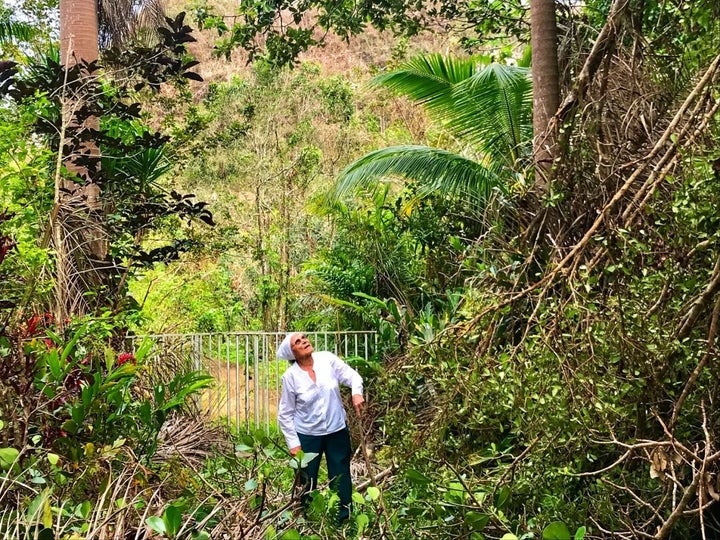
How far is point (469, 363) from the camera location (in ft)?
13.3

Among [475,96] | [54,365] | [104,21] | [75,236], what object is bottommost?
[54,365]

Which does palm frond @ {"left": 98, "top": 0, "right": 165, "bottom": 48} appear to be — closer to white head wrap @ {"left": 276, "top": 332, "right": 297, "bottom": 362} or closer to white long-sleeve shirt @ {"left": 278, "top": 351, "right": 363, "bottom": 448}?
white head wrap @ {"left": 276, "top": 332, "right": 297, "bottom": 362}

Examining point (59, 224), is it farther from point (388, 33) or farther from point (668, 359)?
point (388, 33)

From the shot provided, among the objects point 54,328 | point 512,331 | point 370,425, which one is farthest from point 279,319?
point 512,331

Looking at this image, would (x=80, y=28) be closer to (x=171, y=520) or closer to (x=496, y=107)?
(x=496, y=107)

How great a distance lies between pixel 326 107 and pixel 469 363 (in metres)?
14.4

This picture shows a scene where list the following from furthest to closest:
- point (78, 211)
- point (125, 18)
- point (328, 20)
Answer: point (125, 18), point (328, 20), point (78, 211)

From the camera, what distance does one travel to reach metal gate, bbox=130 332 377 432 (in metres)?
7.88

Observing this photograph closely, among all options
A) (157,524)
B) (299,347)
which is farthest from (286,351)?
(157,524)

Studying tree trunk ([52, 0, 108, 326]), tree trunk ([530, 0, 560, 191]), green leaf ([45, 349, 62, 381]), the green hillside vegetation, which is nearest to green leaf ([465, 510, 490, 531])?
the green hillside vegetation

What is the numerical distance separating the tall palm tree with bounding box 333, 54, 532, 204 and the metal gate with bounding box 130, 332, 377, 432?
196 cm

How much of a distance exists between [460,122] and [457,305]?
10.3 feet

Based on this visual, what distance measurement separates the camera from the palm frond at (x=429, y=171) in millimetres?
7941

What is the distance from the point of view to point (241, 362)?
967 cm
